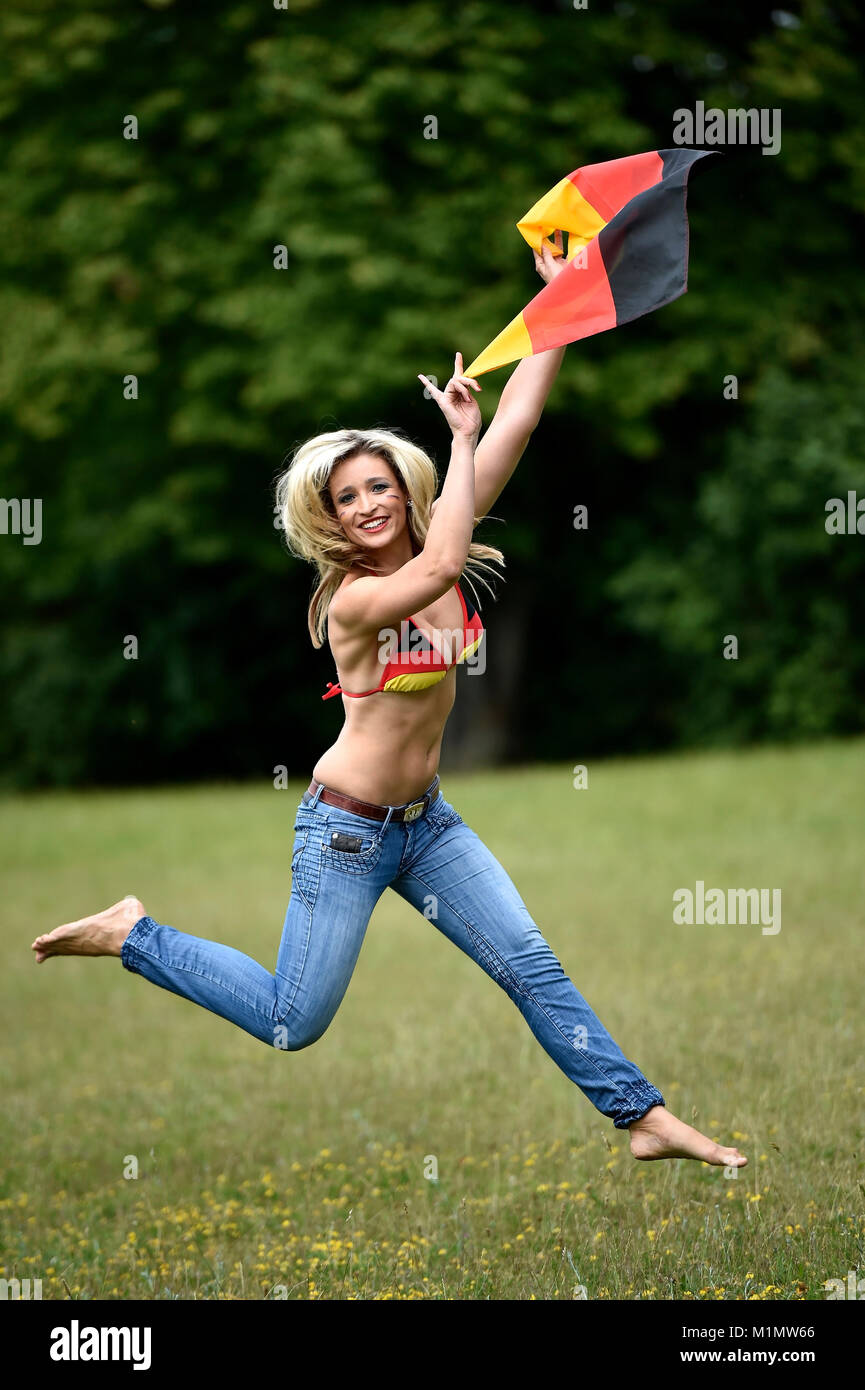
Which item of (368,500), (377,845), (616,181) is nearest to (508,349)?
(368,500)

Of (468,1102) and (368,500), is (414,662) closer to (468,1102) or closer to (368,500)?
(368,500)

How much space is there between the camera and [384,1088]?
7500 mm

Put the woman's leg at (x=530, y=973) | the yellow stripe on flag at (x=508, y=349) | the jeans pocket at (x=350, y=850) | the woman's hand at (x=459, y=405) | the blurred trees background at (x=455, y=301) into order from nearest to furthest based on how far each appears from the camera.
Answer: the woman's hand at (x=459, y=405), the woman's leg at (x=530, y=973), the jeans pocket at (x=350, y=850), the yellow stripe on flag at (x=508, y=349), the blurred trees background at (x=455, y=301)

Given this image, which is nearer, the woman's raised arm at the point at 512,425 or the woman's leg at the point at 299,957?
the woman's leg at the point at 299,957

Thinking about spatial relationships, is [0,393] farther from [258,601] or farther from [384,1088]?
[384,1088]

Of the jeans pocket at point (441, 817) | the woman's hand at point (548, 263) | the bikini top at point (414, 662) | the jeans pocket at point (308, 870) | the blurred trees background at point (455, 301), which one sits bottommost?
the jeans pocket at point (308, 870)

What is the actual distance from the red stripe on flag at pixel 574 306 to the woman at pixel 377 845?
0.40 meters

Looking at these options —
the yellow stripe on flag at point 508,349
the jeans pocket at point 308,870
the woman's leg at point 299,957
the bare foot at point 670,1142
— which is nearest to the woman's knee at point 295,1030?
the woman's leg at point 299,957

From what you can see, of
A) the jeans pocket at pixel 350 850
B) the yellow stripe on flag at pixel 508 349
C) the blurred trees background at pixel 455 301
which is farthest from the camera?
the blurred trees background at pixel 455 301

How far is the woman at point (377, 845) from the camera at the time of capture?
14.4ft

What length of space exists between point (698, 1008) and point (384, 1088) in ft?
6.01

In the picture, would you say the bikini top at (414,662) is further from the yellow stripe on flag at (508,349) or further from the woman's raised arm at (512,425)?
the yellow stripe on flag at (508,349)

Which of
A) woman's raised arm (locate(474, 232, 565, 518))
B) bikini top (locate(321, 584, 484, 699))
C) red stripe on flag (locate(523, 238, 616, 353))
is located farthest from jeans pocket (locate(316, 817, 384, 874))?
red stripe on flag (locate(523, 238, 616, 353))

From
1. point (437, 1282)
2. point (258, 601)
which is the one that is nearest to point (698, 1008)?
point (437, 1282)
